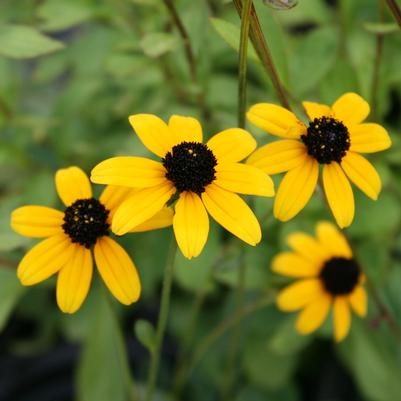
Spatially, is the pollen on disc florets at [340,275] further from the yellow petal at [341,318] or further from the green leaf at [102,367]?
the green leaf at [102,367]

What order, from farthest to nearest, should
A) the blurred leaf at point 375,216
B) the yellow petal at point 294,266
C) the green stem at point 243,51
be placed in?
the blurred leaf at point 375,216 < the yellow petal at point 294,266 < the green stem at point 243,51

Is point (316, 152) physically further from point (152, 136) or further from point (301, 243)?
point (301, 243)

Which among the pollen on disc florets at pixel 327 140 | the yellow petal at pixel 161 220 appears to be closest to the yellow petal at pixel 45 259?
the yellow petal at pixel 161 220

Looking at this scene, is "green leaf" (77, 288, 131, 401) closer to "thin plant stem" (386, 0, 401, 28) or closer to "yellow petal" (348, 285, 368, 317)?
"yellow petal" (348, 285, 368, 317)

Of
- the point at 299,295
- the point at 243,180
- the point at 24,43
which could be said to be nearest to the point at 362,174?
the point at 243,180

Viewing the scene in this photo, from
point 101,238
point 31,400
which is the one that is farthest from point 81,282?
point 31,400

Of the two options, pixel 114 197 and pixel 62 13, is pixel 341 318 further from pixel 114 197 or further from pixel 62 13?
pixel 62 13
